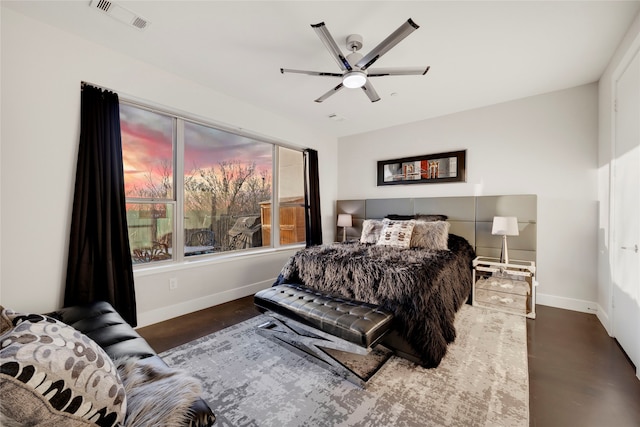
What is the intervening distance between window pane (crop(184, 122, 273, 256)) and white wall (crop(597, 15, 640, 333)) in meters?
3.90

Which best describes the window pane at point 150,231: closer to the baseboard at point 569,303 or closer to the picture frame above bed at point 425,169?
the picture frame above bed at point 425,169

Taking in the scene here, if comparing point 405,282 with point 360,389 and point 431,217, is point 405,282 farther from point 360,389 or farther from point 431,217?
point 431,217

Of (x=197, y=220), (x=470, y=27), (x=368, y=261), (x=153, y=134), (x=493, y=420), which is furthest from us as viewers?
(x=197, y=220)

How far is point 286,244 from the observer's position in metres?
4.39

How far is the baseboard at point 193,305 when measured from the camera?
8.82 ft

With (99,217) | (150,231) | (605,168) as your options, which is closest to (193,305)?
(150,231)

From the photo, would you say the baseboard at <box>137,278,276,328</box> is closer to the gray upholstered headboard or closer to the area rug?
the area rug

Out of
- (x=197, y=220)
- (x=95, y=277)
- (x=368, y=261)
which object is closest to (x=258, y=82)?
(x=197, y=220)

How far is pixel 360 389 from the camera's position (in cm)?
173

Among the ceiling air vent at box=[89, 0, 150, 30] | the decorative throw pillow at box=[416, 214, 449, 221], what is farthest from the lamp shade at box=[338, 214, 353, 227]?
the ceiling air vent at box=[89, 0, 150, 30]

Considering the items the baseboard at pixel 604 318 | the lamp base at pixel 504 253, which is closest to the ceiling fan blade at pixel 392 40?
the lamp base at pixel 504 253

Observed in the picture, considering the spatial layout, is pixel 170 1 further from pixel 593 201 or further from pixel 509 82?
pixel 593 201

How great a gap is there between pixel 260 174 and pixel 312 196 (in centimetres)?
97

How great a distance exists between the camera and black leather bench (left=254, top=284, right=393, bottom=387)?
1.78 metres
